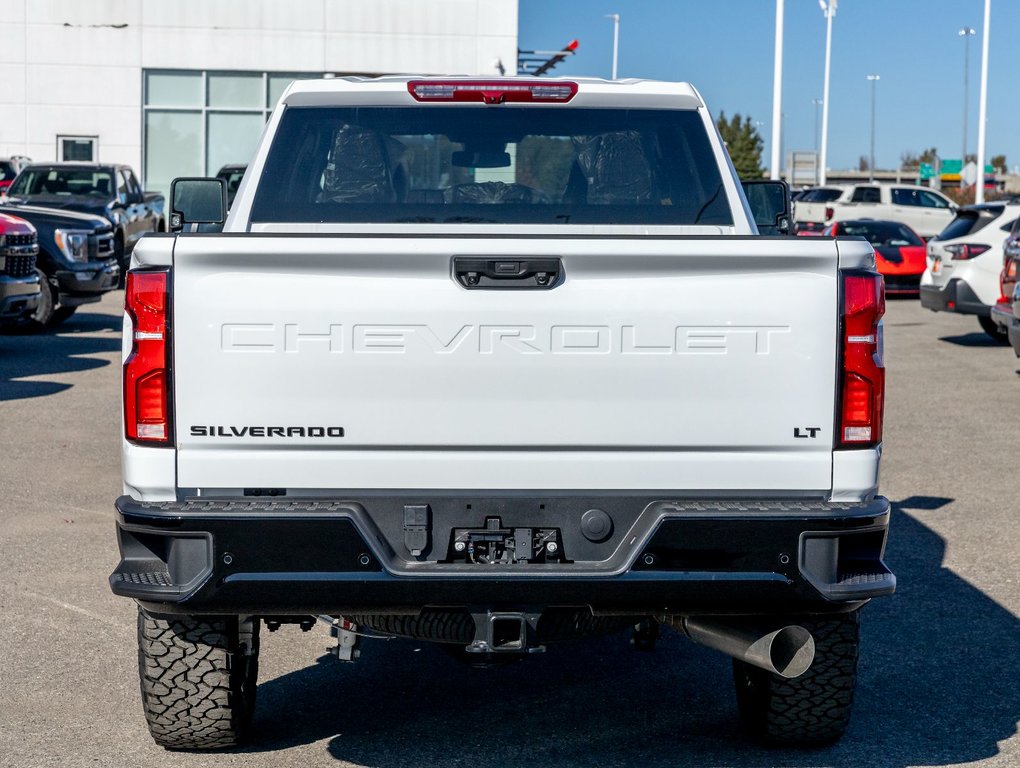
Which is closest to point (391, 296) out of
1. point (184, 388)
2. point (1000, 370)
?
point (184, 388)

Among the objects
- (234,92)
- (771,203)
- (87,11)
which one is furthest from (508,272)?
(87,11)

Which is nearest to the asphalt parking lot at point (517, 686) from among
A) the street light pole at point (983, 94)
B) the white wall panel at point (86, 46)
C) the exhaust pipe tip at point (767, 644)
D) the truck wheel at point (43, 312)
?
the exhaust pipe tip at point (767, 644)

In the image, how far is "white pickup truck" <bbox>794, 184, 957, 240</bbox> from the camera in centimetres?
3872

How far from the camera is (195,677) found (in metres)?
4.67

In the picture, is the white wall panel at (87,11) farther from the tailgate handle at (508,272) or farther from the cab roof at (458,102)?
the tailgate handle at (508,272)

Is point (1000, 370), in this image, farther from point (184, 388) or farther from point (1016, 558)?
point (184, 388)

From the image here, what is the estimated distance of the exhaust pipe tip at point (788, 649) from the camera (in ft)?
14.4

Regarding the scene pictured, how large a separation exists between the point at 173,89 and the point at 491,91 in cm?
3481

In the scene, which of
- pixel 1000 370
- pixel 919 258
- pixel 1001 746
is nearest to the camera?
pixel 1001 746

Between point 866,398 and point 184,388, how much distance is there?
181 cm

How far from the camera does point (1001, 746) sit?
16.6 ft

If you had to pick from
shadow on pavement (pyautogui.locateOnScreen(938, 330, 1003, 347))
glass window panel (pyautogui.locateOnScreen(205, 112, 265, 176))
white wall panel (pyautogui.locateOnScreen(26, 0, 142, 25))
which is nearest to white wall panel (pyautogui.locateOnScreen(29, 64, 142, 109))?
white wall panel (pyautogui.locateOnScreen(26, 0, 142, 25))

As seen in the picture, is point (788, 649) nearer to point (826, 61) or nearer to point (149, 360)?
point (149, 360)

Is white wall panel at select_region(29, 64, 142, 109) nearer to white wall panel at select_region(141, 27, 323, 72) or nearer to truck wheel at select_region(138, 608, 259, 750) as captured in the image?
white wall panel at select_region(141, 27, 323, 72)
